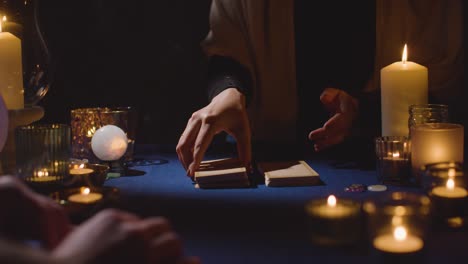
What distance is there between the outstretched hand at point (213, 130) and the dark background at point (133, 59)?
5.33ft

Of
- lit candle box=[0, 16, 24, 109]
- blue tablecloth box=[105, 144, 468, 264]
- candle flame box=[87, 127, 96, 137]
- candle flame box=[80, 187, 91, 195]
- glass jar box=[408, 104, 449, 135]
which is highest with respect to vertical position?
lit candle box=[0, 16, 24, 109]

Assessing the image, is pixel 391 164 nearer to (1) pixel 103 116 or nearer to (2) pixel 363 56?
(1) pixel 103 116

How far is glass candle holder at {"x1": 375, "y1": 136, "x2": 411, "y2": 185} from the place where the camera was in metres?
1.46

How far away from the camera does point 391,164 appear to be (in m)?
1.46

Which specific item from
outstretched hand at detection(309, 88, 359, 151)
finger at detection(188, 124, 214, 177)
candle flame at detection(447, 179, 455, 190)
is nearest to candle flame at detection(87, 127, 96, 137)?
finger at detection(188, 124, 214, 177)

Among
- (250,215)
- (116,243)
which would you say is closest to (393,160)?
(250,215)

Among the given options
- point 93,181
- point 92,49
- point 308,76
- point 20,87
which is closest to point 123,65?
point 92,49

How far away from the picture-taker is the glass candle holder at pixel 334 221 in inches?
38.0

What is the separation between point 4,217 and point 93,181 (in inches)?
23.3

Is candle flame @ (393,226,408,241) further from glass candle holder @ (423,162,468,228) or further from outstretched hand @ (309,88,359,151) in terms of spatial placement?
outstretched hand @ (309,88,359,151)

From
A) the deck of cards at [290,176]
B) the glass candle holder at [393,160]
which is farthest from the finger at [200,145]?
the glass candle holder at [393,160]

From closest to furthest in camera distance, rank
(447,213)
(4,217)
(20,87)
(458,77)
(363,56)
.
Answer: (4,217) → (447,213) → (20,87) → (458,77) → (363,56)

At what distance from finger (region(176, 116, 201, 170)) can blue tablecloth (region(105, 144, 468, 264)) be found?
0.14 feet

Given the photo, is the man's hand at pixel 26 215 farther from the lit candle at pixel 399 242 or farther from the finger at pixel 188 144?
the finger at pixel 188 144
